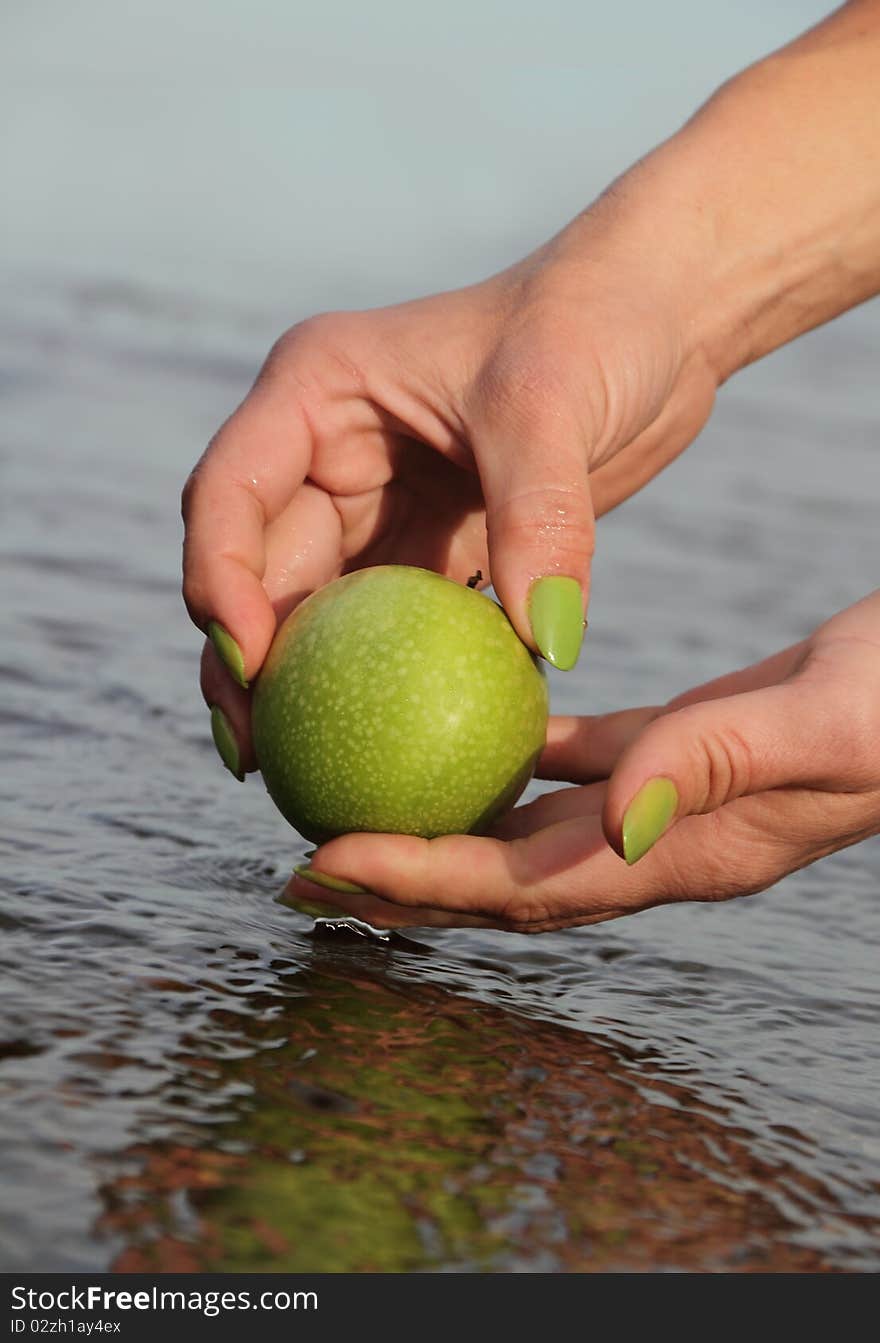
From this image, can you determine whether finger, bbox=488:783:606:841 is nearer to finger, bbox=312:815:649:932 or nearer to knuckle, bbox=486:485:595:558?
finger, bbox=312:815:649:932

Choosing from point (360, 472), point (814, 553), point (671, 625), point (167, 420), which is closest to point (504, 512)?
point (360, 472)

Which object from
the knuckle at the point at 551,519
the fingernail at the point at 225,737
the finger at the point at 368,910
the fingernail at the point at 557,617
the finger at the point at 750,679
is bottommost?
the finger at the point at 368,910

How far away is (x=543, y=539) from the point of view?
10.3 feet

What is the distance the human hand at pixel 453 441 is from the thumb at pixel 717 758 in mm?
429

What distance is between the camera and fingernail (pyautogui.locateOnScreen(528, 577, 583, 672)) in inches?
125

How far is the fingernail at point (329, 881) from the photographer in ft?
10.7

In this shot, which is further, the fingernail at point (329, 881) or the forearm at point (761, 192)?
the forearm at point (761, 192)

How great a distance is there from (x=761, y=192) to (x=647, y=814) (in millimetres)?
1920

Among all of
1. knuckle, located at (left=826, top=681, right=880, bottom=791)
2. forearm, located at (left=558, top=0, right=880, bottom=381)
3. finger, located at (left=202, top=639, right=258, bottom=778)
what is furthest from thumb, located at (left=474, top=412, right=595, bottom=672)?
forearm, located at (left=558, top=0, right=880, bottom=381)

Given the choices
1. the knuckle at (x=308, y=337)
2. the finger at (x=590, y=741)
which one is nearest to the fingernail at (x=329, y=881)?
the finger at (x=590, y=741)

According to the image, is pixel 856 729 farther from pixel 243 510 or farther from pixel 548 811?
pixel 243 510

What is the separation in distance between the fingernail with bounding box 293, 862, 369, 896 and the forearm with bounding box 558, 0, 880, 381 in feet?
5.04

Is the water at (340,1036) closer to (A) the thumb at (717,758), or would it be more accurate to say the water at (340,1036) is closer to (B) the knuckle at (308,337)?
(A) the thumb at (717,758)

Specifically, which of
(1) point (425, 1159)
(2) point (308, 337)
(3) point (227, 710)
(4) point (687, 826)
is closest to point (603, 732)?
(4) point (687, 826)
